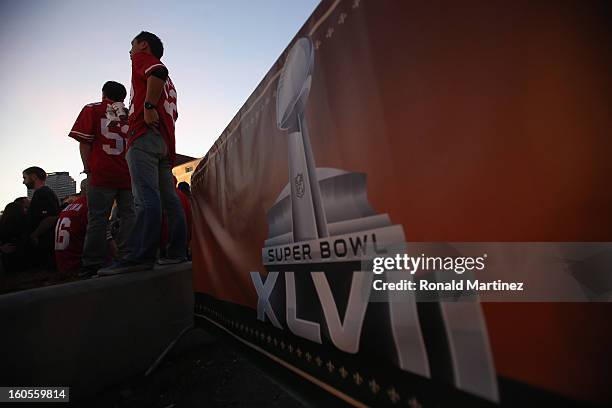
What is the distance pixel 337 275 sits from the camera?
0.86m

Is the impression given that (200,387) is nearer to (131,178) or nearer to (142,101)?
(131,178)

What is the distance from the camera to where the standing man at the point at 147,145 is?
2.13 metres

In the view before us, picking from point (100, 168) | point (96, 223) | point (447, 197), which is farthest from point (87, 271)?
point (447, 197)

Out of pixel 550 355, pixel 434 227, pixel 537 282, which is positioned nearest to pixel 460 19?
pixel 434 227

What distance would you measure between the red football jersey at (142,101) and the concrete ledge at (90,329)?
3.66ft

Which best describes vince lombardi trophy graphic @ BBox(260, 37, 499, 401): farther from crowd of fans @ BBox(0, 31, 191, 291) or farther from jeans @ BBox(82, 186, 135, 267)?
jeans @ BBox(82, 186, 135, 267)

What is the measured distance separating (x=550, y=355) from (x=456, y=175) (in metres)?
0.35

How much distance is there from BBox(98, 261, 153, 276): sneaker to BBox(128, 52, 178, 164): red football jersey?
950mm

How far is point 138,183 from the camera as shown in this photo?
2154mm

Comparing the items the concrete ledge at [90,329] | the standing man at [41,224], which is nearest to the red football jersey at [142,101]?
the concrete ledge at [90,329]

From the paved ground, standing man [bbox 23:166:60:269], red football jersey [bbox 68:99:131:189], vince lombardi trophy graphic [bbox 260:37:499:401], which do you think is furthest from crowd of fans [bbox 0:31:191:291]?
vince lombardi trophy graphic [bbox 260:37:499:401]

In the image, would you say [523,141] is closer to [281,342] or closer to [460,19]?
[460,19]

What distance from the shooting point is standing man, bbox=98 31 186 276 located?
7.00ft

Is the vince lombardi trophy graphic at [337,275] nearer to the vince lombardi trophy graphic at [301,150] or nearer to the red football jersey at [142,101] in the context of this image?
the vince lombardi trophy graphic at [301,150]
